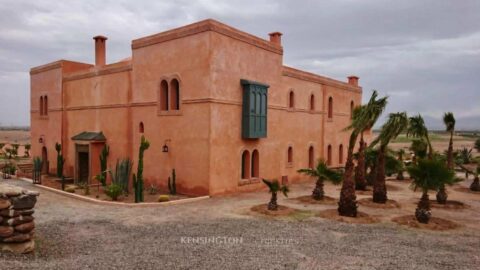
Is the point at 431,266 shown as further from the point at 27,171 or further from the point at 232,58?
the point at 27,171

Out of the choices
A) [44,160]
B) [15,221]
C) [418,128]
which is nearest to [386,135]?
[418,128]

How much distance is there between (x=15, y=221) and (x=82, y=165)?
15018mm

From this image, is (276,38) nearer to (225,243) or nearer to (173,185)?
(173,185)

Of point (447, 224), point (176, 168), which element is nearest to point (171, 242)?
point (176, 168)

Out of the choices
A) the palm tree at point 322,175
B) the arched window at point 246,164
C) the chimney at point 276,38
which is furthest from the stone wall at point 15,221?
the chimney at point 276,38

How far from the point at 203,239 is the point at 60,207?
7.50 m

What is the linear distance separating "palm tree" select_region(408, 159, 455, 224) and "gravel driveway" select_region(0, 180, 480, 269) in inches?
41.2

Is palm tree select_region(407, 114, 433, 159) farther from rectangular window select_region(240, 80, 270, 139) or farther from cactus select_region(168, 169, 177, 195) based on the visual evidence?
cactus select_region(168, 169, 177, 195)

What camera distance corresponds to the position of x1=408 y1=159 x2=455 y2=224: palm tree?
11781mm

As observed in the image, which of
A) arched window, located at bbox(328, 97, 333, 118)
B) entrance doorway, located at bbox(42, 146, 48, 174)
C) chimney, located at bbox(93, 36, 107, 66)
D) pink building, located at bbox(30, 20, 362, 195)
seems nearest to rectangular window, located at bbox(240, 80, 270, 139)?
pink building, located at bbox(30, 20, 362, 195)

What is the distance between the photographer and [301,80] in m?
23.6

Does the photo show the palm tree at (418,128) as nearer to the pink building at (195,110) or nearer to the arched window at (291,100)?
the pink building at (195,110)

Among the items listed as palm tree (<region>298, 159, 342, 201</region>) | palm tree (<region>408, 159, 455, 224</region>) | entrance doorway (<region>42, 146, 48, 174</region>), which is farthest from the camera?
entrance doorway (<region>42, 146, 48, 174</region>)

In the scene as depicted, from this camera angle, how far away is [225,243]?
31.2 ft
